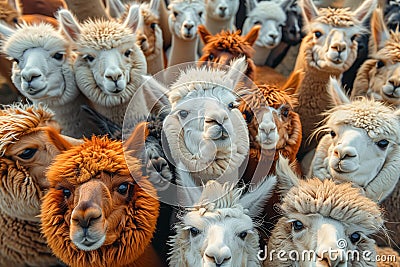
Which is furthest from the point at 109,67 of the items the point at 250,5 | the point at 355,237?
the point at 250,5

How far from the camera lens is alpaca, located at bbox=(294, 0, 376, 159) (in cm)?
400

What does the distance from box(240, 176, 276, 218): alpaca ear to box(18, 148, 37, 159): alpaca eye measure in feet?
4.43

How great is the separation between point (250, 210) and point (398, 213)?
1363 mm

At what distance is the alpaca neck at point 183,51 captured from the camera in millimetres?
4812

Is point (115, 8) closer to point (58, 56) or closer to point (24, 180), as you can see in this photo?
point (58, 56)

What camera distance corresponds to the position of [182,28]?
4.73 m

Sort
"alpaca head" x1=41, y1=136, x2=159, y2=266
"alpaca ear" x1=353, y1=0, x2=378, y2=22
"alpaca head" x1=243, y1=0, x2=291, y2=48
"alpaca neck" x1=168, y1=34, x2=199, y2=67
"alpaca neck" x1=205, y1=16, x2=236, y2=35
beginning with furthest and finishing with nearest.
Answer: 1. "alpaca neck" x1=205, y1=16, x2=236, y2=35
2. "alpaca head" x1=243, y1=0, x2=291, y2=48
3. "alpaca neck" x1=168, y1=34, x2=199, y2=67
4. "alpaca ear" x1=353, y1=0, x2=378, y2=22
5. "alpaca head" x1=41, y1=136, x2=159, y2=266

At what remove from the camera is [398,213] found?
11.3ft

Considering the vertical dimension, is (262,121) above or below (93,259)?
above

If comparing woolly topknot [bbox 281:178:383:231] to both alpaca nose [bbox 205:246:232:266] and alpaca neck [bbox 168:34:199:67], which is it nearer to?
alpaca nose [bbox 205:246:232:266]

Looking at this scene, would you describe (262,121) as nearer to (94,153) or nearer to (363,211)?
(363,211)

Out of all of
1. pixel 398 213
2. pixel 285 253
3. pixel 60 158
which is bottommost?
pixel 398 213

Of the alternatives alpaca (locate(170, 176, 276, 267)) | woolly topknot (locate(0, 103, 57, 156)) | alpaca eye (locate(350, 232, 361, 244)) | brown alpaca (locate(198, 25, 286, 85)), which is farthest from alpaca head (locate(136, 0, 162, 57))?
alpaca eye (locate(350, 232, 361, 244))

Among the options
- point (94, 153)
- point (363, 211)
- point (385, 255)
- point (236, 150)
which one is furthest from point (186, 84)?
point (385, 255)
